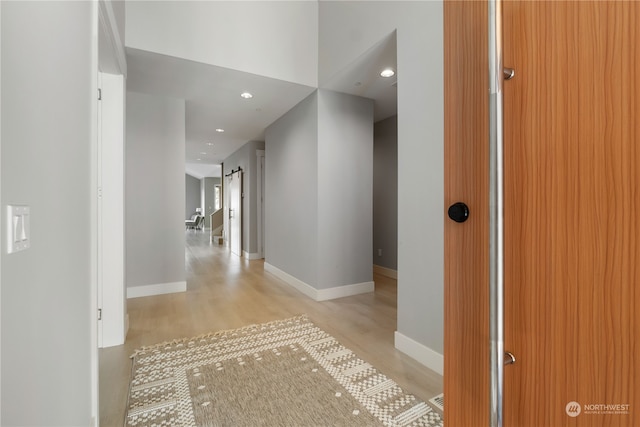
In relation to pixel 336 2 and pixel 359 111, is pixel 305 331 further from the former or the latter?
pixel 336 2

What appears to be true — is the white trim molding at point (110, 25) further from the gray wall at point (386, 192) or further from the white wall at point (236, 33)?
the gray wall at point (386, 192)

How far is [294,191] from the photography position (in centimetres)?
413

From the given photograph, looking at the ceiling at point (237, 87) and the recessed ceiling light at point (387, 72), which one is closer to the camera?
the ceiling at point (237, 87)

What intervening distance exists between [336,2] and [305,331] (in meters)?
3.33

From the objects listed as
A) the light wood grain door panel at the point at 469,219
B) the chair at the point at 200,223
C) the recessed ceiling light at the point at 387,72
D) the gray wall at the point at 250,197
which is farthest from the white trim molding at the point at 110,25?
the chair at the point at 200,223

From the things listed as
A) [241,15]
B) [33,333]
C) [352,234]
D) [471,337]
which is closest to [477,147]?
[471,337]

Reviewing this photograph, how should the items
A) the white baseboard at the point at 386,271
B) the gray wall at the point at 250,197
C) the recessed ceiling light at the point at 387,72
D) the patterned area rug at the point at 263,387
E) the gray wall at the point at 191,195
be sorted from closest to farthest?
the patterned area rug at the point at 263,387, the recessed ceiling light at the point at 387,72, the white baseboard at the point at 386,271, the gray wall at the point at 250,197, the gray wall at the point at 191,195

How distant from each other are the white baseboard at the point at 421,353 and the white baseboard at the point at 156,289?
288 cm

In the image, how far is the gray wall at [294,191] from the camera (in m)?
3.65

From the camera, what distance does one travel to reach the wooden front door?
0.52m

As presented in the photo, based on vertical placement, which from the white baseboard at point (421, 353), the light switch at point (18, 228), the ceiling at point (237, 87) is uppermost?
the ceiling at point (237, 87)

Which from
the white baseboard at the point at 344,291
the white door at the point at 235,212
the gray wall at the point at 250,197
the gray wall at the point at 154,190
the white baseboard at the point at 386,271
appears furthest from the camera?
the white door at the point at 235,212

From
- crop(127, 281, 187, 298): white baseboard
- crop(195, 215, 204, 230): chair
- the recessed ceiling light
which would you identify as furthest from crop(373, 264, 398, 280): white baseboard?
crop(195, 215, 204, 230): chair

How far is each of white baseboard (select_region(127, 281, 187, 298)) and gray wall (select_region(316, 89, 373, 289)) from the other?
1.87m
